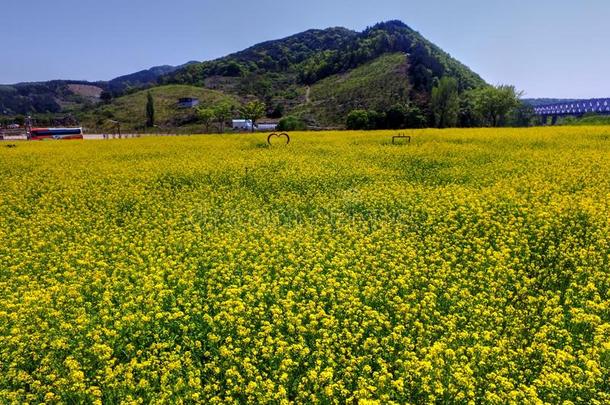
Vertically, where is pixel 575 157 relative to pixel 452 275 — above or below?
above

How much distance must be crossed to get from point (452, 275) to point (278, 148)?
878 inches

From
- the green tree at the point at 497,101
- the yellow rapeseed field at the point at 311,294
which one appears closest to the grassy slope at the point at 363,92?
the green tree at the point at 497,101

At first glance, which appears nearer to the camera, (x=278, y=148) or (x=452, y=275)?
(x=452, y=275)

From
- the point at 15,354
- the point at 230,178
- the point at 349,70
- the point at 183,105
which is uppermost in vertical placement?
the point at 349,70

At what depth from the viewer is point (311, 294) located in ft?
24.7

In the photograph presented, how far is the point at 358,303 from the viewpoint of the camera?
22.2ft

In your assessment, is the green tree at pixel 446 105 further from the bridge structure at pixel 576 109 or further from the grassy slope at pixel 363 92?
the bridge structure at pixel 576 109

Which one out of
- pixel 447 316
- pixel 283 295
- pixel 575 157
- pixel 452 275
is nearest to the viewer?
pixel 447 316

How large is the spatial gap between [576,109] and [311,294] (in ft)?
446

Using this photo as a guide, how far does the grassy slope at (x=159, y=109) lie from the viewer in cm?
12769

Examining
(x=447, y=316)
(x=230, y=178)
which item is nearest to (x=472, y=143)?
(x=230, y=178)

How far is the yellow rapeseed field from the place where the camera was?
5.35 meters

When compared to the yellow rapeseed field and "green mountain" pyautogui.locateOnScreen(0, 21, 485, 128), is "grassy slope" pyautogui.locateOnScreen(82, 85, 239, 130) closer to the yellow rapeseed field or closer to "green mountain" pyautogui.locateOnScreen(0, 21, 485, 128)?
"green mountain" pyautogui.locateOnScreen(0, 21, 485, 128)

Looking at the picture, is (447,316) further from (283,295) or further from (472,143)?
(472,143)
